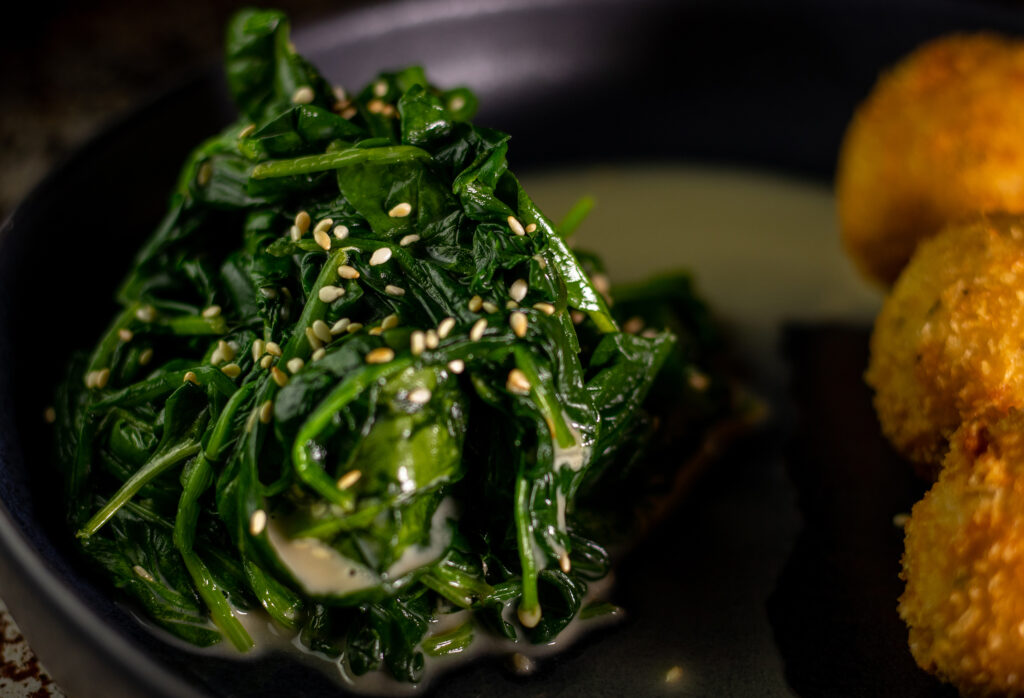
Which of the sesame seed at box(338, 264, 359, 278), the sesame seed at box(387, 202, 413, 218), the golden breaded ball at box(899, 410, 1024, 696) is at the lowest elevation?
the golden breaded ball at box(899, 410, 1024, 696)

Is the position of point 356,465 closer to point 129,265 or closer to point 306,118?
point 306,118

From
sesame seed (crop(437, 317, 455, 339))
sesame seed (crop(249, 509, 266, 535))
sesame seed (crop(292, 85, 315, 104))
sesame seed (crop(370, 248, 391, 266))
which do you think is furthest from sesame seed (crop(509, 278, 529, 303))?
sesame seed (crop(292, 85, 315, 104))

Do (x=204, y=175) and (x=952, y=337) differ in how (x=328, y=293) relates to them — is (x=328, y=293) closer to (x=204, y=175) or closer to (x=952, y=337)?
(x=204, y=175)

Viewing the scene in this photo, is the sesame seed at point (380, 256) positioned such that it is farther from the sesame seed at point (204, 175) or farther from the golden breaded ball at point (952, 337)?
the golden breaded ball at point (952, 337)

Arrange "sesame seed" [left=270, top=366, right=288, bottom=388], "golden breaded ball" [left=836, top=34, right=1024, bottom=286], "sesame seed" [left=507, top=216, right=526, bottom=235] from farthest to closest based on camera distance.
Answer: "golden breaded ball" [left=836, top=34, right=1024, bottom=286], "sesame seed" [left=507, top=216, right=526, bottom=235], "sesame seed" [left=270, top=366, right=288, bottom=388]

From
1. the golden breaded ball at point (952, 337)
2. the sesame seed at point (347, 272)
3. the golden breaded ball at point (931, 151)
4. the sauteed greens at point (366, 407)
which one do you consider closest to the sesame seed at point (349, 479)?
the sauteed greens at point (366, 407)

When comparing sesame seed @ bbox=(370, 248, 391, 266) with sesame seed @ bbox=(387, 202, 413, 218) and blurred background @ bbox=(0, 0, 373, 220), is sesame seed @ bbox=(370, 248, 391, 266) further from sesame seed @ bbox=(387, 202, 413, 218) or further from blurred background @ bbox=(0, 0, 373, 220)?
blurred background @ bbox=(0, 0, 373, 220)

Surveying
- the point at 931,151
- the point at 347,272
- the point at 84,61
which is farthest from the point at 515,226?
the point at 84,61
